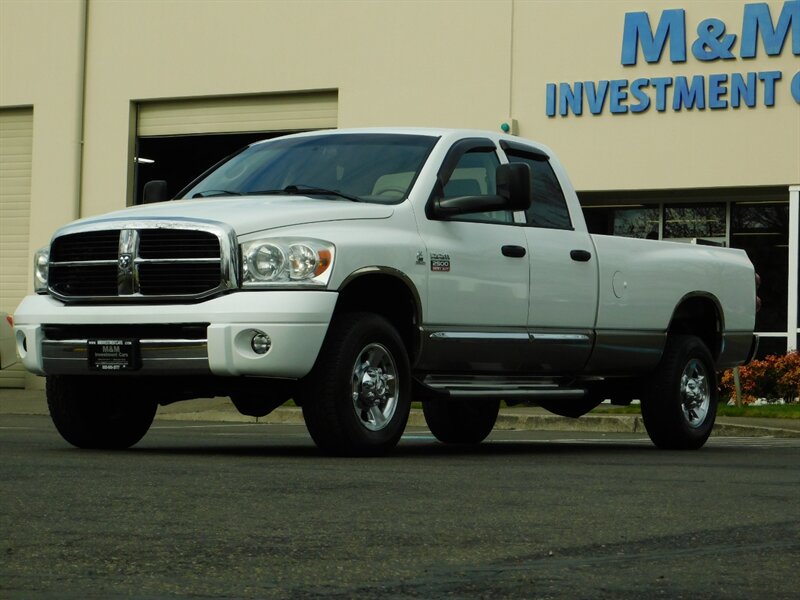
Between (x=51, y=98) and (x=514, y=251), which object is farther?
(x=51, y=98)

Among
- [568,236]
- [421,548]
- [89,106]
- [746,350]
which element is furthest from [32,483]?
[89,106]

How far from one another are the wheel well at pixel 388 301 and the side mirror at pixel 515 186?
0.85 meters

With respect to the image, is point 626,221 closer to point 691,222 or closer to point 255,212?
point 691,222

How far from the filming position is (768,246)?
962 inches

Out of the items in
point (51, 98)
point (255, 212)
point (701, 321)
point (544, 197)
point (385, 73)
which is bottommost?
point (701, 321)

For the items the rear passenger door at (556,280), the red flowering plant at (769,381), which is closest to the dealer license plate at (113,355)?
the rear passenger door at (556,280)

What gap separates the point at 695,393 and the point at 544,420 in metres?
4.94

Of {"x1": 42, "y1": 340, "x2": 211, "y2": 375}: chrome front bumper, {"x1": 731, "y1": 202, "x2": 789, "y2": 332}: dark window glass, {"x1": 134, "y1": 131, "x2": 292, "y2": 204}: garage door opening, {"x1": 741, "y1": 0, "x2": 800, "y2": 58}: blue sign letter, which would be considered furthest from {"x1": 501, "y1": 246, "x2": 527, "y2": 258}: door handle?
{"x1": 134, "y1": 131, "x2": 292, "y2": 204}: garage door opening

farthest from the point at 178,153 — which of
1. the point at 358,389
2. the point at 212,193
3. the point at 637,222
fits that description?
the point at 358,389

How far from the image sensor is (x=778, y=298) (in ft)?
79.2

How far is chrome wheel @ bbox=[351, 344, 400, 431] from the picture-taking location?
29.9 feet

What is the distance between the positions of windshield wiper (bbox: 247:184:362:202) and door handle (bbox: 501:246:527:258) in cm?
103

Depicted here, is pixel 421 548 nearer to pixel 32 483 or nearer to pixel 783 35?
pixel 32 483

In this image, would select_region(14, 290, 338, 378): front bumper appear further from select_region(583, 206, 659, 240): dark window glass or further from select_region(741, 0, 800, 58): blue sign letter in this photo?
select_region(583, 206, 659, 240): dark window glass
